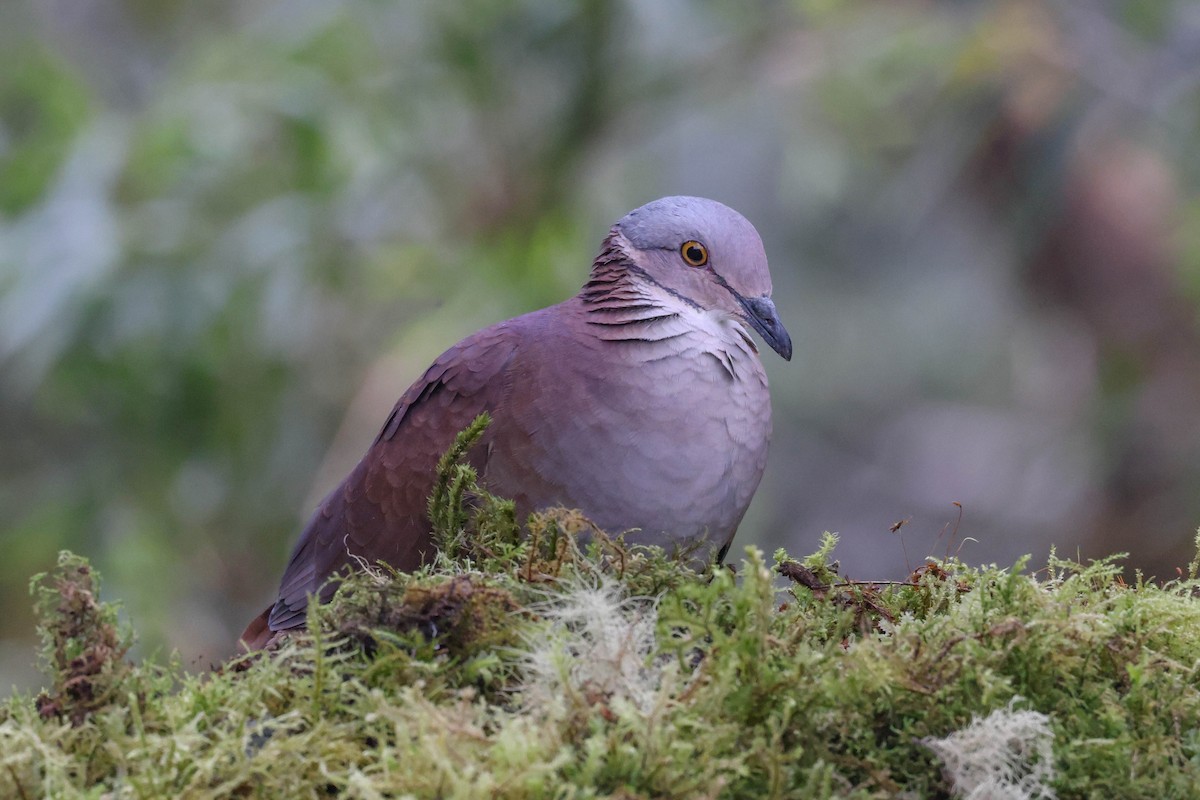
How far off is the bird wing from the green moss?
1.30m

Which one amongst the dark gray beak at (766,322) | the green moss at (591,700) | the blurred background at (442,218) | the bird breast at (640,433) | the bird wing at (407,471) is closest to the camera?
the green moss at (591,700)

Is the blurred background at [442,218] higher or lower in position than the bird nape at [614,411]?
higher

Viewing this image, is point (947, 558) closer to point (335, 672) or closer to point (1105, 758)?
point (1105, 758)

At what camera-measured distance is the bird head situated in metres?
3.26

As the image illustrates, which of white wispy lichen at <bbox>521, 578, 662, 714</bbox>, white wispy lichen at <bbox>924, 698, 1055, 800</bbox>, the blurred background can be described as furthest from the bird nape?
the blurred background

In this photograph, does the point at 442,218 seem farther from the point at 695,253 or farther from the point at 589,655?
the point at 589,655

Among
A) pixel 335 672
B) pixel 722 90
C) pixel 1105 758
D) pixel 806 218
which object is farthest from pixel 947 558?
pixel 806 218

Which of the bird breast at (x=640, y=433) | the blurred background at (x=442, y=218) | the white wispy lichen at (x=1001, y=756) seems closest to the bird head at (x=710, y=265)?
the bird breast at (x=640, y=433)

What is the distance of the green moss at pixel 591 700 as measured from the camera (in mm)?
1451

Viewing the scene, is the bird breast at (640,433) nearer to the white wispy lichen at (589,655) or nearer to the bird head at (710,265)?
the bird head at (710,265)

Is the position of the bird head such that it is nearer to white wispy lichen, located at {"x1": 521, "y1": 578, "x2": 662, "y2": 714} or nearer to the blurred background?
white wispy lichen, located at {"x1": 521, "y1": 578, "x2": 662, "y2": 714}

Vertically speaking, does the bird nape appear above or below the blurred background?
below

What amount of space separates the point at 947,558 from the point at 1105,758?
2.40ft

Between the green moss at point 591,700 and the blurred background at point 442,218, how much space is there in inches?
202
